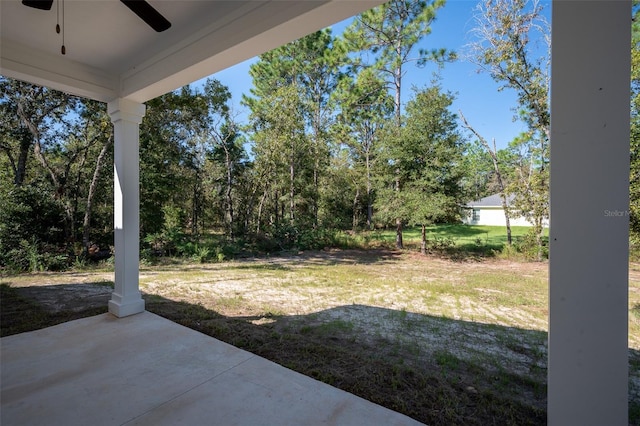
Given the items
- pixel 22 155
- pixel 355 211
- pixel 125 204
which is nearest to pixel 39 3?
pixel 125 204

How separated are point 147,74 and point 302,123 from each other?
782 cm

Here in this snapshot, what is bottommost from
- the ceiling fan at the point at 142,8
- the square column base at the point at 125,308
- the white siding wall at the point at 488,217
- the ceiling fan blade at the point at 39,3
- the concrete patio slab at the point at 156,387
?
the concrete patio slab at the point at 156,387

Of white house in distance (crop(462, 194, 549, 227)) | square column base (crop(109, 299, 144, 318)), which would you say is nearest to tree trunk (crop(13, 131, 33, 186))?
Result: square column base (crop(109, 299, 144, 318))

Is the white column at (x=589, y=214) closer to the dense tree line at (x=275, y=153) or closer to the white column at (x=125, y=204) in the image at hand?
the white column at (x=125, y=204)

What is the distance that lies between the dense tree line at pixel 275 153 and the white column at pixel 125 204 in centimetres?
436

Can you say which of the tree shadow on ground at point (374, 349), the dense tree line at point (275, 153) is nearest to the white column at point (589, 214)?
the tree shadow on ground at point (374, 349)

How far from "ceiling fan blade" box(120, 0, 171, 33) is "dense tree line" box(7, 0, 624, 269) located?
598 cm

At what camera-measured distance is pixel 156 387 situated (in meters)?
1.71

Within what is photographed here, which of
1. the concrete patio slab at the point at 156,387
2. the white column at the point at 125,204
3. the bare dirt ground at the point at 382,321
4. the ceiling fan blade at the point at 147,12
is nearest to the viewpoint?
the concrete patio slab at the point at 156,387

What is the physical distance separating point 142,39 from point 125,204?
1490mm

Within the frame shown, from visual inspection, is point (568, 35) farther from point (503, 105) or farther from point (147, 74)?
point (503, 105)

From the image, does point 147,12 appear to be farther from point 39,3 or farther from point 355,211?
point 355,211

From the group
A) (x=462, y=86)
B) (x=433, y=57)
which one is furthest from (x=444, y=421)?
(x=433, y=57)

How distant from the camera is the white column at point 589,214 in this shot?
3.18ft
